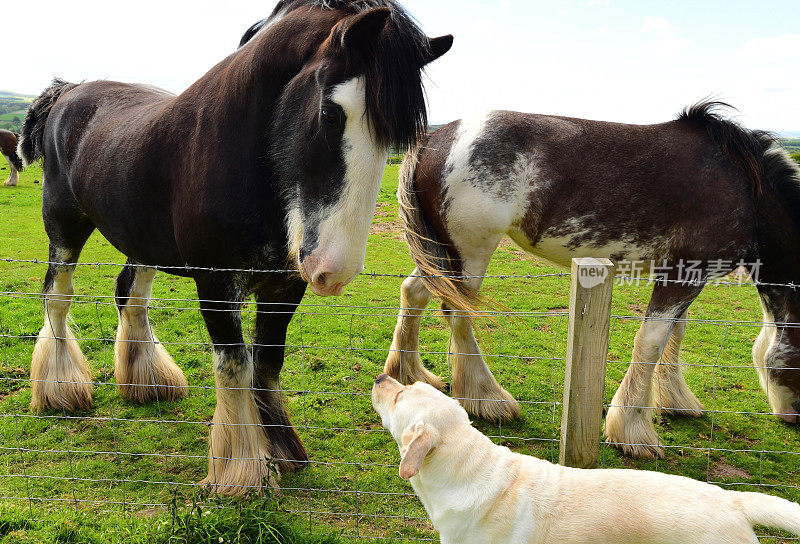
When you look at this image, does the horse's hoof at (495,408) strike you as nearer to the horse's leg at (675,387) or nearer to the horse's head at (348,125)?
the horse's leg at (675,387)

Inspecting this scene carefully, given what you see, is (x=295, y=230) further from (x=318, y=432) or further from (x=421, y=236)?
(x=318, y=432)

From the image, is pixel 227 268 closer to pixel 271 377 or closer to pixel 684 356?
pixel 271 377

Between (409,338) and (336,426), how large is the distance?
971mm

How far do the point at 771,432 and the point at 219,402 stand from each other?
→ 13.7 feet

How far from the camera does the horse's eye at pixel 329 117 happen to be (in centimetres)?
267

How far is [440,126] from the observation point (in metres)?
4.84

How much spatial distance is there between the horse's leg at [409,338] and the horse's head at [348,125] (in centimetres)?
193

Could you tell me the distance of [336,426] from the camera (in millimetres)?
4379

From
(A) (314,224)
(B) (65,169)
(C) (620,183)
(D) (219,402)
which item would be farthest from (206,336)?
(C) (620,183)

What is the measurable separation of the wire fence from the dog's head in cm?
60

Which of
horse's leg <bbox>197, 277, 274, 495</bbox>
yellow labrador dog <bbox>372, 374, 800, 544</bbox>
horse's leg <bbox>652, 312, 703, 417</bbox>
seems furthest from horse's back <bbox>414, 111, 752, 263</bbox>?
yellow labrador dog <bbox>372, 374, 800, 544</bbox>

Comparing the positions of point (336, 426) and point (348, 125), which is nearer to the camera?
point (348, 125)

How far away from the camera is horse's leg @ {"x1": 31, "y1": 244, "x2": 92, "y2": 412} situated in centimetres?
444

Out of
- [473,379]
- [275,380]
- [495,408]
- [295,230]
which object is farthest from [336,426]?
[295,230]
